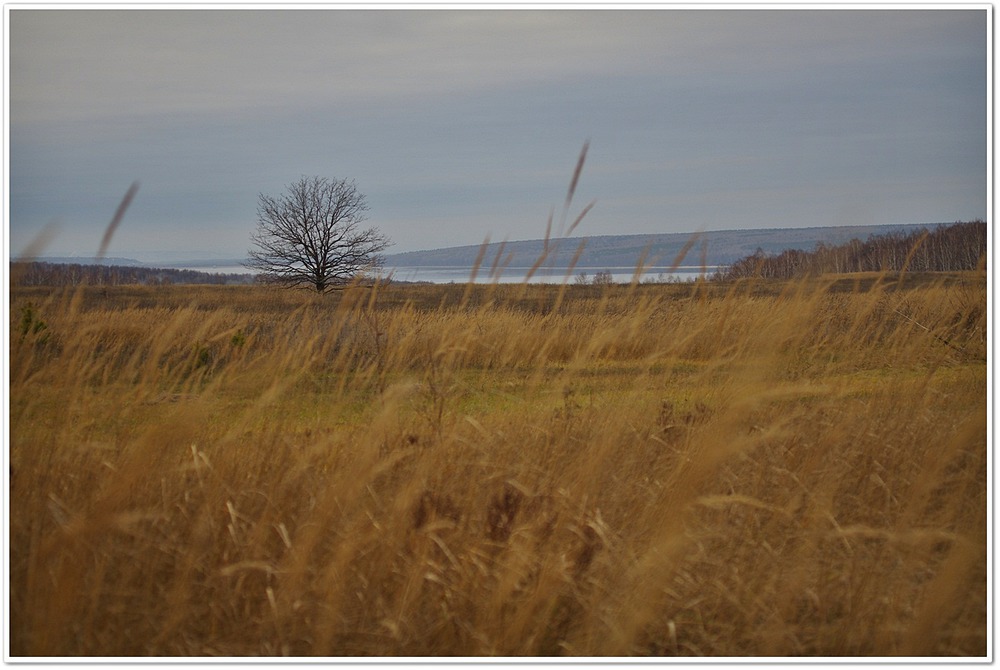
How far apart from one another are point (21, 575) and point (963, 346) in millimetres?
4541

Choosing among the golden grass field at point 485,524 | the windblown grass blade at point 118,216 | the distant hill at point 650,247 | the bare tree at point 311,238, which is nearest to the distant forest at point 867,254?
the distant hill at point 650,247

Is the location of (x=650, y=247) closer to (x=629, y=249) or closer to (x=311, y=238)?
(x=629, y=249)

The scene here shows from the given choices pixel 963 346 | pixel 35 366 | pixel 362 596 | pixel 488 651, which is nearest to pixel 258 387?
pixel 35 366

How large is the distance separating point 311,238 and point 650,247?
1927 centimetres

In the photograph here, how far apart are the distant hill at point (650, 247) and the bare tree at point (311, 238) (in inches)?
496

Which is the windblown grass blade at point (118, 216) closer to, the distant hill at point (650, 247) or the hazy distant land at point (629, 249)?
the hazy distant land at point (629, 249)

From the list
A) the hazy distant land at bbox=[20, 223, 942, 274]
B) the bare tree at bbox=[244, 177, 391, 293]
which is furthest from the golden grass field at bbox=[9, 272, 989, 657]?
the bare tree at bbox=[244, 177, 391, 293]

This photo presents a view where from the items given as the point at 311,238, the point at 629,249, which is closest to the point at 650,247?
the point at 629,249

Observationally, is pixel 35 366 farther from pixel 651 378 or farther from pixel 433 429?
pixel 651 378

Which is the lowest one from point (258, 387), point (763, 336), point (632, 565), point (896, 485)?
point (632, 565)

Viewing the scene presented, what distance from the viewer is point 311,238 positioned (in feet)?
71.0

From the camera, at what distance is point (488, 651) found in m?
2.26

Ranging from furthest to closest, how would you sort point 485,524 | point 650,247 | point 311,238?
point 311,238 → point 650,247 → point 485,524

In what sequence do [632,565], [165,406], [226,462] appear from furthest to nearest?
1. [165,406]
2. [226,462]
3. [632,565]
